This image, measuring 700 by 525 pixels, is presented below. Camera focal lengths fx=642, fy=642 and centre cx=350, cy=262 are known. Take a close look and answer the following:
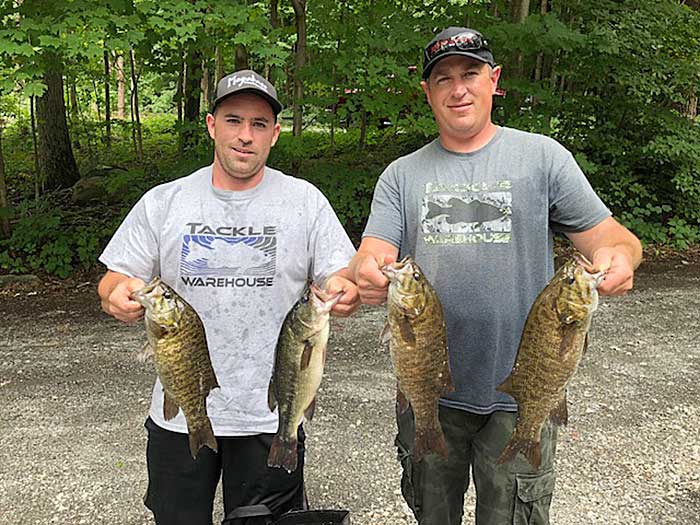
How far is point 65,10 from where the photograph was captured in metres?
6.24

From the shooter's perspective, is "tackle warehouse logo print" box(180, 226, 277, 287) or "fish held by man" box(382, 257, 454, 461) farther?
"tackle warehouse logo print" box(180, 226, 277, 287)

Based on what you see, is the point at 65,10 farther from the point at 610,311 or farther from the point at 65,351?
the point at 610,311

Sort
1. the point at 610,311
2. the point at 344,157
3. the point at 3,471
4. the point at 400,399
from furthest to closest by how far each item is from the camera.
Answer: the point at 344,157
the point at 610,311
the point at 3,471
the point at 400,399

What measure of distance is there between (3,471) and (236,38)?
4.48 metres

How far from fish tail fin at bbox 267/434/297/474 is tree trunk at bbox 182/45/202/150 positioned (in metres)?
7.08

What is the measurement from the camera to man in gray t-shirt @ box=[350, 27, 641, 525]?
2715 millimetres

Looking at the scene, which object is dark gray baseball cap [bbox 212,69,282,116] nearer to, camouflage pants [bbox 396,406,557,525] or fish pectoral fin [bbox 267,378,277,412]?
fish pectoral fin [bbox 267,378,277,412]

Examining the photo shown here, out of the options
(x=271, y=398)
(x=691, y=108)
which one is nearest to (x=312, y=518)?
(x=271, y=398)

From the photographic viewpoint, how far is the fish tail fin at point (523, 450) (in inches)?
100

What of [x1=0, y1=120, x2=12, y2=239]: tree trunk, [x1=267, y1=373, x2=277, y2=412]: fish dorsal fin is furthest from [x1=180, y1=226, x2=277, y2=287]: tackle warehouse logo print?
[x1=0, y1=120, x2=12, y2=239]: tree trunk

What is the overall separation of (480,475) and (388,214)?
1.26 metres

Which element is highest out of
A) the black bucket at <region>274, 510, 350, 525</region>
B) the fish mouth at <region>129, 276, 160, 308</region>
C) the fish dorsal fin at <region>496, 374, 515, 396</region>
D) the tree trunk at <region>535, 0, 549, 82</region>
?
the tree trunk at <region>535, 0, 549, 82</region>

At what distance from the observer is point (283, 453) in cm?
273

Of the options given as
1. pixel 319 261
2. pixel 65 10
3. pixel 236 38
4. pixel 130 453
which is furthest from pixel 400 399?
pixel 65 10
